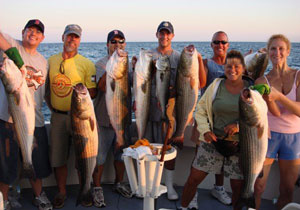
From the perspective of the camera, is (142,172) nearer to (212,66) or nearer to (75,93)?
(75,93)

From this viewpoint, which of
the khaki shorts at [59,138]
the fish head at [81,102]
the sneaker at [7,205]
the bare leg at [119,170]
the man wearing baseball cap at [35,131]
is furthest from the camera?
the bare leg at [119,170]

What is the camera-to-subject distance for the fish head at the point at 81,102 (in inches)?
144

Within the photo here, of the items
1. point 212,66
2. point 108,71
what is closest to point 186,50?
point 212,66

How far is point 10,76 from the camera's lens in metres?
3.58

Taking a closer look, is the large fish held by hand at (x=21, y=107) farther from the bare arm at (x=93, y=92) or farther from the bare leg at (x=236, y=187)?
the bare leg at (x=236, y=187)

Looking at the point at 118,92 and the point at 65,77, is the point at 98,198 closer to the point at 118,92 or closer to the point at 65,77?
the point at 118,92

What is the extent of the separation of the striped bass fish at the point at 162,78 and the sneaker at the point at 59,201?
1.96 meters

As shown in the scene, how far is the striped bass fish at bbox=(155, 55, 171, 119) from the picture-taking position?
13.3ft

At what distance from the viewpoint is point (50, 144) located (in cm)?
455

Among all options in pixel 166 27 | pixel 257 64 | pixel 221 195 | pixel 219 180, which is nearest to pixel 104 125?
pixel 166 27

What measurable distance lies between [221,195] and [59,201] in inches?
94.5

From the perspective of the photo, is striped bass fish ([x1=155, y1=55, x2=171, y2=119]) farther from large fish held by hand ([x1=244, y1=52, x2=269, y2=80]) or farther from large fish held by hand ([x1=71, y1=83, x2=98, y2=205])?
large fish held by hand ([x1=244, y1=52, x2=269, y2=80])

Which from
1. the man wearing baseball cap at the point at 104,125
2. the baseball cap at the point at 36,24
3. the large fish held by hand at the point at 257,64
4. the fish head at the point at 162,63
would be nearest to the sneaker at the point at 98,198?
the man wearing baseball cap at the point at 104,125

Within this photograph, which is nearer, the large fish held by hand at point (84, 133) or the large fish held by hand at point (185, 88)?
the large fish held by hand at point (84, 133)
